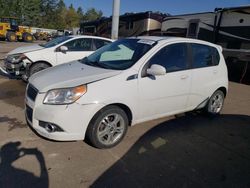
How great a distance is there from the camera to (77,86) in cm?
312

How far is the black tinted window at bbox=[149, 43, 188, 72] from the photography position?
3.85 m

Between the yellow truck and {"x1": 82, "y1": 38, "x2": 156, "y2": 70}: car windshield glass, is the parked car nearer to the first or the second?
{"x1": 82, "y1": 38, "x2": 156, "y2": 70}: car windshield glass

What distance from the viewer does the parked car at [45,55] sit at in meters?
6.71

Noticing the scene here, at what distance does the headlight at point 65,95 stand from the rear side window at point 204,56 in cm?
233

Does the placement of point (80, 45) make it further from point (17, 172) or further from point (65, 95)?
point (17, 172)

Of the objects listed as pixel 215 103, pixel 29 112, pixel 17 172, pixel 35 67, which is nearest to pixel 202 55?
pixel 215 103

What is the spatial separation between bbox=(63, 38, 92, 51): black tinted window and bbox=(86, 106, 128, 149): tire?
450cm

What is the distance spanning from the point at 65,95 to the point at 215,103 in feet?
11.6

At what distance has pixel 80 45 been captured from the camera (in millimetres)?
7496

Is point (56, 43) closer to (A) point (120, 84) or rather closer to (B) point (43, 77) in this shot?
(B) point (43, 77)

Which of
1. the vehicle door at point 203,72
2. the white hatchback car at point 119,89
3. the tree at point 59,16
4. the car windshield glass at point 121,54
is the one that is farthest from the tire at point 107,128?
the tree at point 59,16

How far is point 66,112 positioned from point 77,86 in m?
0.37

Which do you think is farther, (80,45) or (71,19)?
(71,19)

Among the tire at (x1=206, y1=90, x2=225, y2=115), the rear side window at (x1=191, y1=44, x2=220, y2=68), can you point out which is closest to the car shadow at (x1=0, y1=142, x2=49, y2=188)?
the rear side window at (x1=191, y1=44, x2=220, y2=68)
